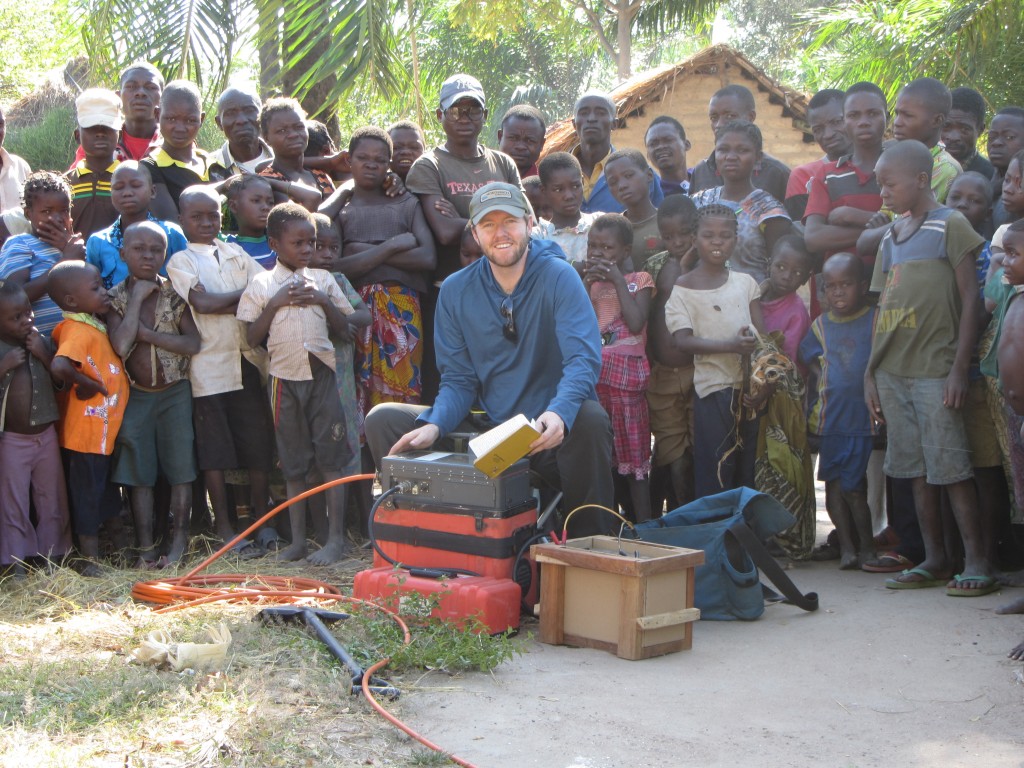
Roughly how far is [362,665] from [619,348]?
2436 millimetres

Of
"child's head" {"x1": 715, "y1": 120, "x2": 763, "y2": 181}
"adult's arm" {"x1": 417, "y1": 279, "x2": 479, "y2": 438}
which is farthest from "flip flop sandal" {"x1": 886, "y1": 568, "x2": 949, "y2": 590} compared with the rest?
"child's head" {"x1": 715, "y1": 120, "x2": 763, "y2": 181}

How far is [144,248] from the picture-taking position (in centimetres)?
550

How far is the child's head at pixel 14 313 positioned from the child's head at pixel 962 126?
4.66m

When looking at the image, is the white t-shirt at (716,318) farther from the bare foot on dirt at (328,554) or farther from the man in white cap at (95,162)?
the man in white cap at (95,162)

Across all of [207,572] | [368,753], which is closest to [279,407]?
[207,572]

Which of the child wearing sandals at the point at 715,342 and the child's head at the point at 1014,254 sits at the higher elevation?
the child's head at the point at 1014,254

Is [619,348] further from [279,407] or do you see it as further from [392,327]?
[279,407]

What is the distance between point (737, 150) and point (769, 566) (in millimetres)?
2438

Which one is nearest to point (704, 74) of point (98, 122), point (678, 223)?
point (678, 223)

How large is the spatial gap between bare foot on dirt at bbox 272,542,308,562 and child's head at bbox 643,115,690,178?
3035 mm

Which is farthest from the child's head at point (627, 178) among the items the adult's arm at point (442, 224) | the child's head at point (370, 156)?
the child's head at point (370, 156)

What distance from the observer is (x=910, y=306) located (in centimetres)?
505

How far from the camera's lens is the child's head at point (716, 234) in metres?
5.60

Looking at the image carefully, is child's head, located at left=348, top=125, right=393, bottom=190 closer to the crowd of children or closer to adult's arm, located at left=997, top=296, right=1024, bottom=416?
the crowd of children
